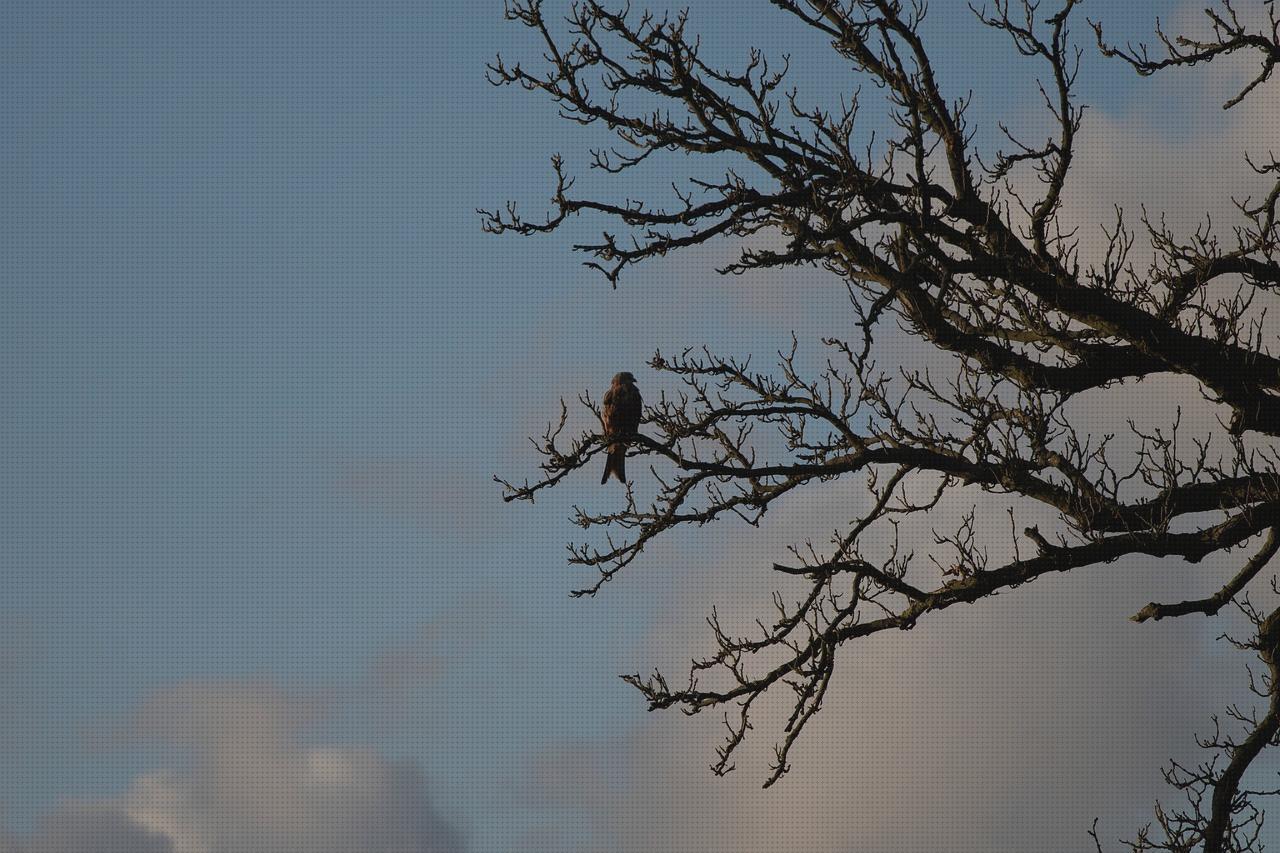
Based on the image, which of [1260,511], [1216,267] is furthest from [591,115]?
[1260,511]

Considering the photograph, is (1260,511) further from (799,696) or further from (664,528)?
(664,528)

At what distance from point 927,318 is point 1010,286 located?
2.08 feet

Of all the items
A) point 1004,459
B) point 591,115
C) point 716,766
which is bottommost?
point 716,766

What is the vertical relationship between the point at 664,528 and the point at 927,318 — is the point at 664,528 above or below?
below

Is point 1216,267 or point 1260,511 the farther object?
point 1216,267

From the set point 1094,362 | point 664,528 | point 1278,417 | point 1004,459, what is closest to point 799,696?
point 664,528

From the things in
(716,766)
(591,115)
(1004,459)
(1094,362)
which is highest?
(591,115)

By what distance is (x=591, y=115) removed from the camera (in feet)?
37.1

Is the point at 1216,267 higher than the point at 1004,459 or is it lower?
higher

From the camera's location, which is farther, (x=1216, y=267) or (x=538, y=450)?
(x=1216, y=267)

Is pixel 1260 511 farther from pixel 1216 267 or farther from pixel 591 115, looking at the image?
pixel 591 115

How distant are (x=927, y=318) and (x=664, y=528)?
7.78ft

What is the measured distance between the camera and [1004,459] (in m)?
10.5

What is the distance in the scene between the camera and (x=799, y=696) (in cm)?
1098
